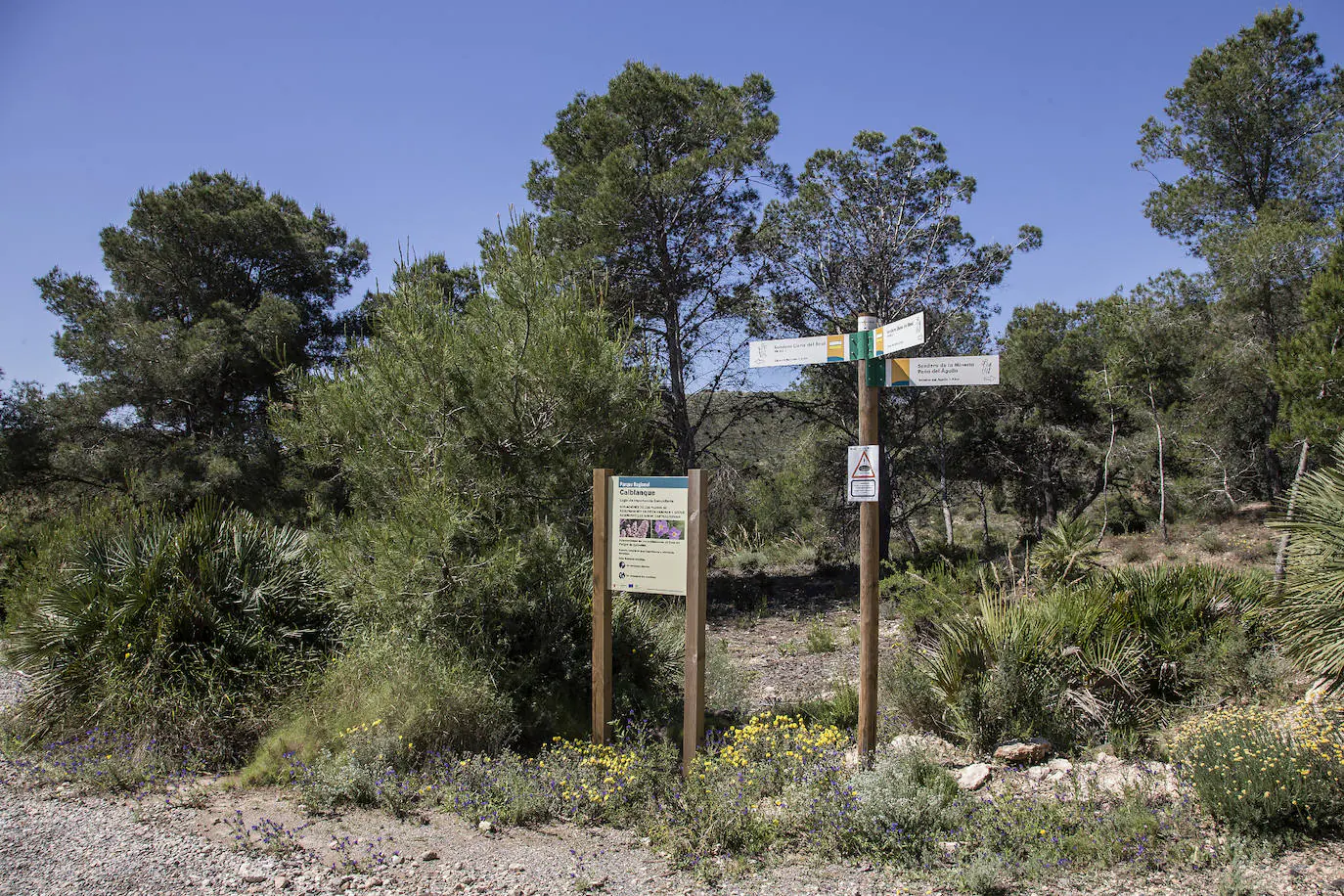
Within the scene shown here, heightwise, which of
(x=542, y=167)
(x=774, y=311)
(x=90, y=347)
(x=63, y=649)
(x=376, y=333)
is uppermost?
(x=542, y=167)

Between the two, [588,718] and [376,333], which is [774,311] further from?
[588,718]

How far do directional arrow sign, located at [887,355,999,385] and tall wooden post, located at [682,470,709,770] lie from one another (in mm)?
1495

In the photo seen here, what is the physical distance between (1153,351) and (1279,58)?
6.98 meters

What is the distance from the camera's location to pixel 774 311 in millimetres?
16781

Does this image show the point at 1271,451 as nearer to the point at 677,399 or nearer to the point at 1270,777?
the point at 677,399

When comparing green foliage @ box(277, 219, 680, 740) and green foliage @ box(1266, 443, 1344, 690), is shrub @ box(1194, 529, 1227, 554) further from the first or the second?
green foliage @ box(277, 219, 680, 740)

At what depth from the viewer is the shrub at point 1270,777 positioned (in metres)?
4.00

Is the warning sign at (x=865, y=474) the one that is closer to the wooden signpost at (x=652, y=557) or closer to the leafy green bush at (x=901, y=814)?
the wooden signpost at (x=652, y=557)

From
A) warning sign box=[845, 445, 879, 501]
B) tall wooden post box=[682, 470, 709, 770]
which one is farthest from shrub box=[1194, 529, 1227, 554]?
tall wooden post box=[682, 470, 709, 770]

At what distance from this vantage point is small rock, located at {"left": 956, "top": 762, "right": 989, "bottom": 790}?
16.3 feet

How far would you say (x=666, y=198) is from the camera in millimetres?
15547

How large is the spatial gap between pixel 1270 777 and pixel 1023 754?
151cm

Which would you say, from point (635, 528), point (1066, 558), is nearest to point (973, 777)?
point (635, 528)

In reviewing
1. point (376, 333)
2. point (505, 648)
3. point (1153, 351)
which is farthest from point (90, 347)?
point (1153, 351)
